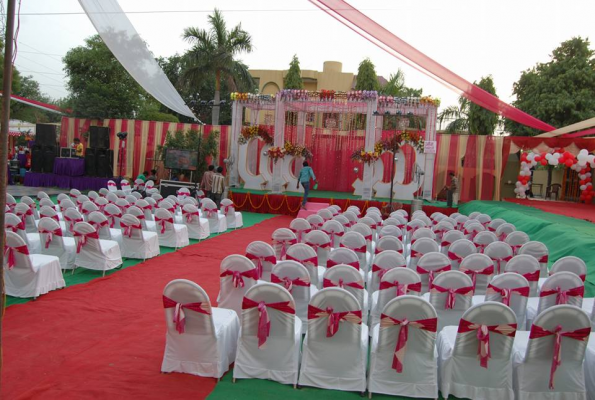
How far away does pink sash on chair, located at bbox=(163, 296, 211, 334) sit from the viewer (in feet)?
12.5

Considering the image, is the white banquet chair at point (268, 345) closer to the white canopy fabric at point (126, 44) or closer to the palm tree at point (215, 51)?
the white canopy fabric at point (126, 44)

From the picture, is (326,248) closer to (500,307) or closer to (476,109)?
(500,307)

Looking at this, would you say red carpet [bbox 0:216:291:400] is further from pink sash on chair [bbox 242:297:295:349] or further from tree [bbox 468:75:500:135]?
tree [bbox 468:75:500:135]

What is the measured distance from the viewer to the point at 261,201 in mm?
16031

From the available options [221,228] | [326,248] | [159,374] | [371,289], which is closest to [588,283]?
[371,289]

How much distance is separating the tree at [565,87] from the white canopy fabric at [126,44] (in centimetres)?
1925

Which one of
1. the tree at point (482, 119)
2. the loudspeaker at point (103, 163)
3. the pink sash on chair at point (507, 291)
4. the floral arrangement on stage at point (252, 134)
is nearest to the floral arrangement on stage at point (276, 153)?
the floral arrangement on stage at point (252, 134)

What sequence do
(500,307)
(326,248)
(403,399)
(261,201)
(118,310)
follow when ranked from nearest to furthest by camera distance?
(500,307), (403,399), (118,310), (326,248), (261,201)

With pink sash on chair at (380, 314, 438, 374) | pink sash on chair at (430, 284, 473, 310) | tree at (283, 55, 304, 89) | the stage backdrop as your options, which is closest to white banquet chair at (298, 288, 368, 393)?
pink sash on chair at (380, 314, 438, 374)

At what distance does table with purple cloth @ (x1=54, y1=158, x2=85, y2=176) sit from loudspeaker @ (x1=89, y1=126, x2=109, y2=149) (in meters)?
0.72

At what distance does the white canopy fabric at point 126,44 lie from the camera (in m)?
6.68

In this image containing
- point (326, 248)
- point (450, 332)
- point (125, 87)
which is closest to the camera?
point (450, 332)

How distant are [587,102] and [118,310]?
76.0 ft

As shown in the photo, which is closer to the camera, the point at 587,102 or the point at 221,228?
the point at 221,228
